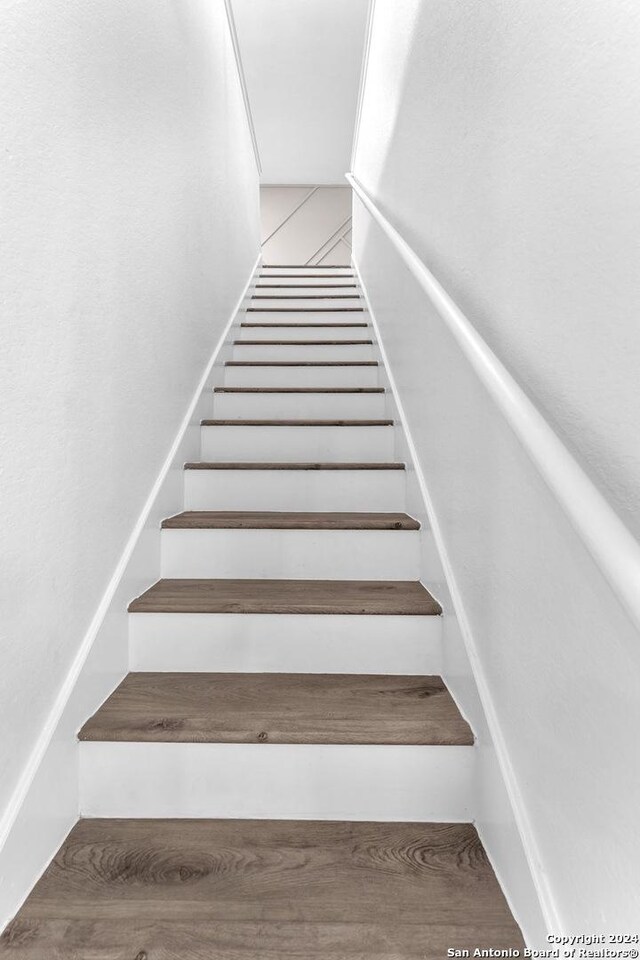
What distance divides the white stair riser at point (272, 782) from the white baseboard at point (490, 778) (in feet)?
0.28

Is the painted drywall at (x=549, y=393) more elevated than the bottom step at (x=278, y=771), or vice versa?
the painted drywall at (x=549, y=393)

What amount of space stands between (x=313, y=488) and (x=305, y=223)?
19.4ft

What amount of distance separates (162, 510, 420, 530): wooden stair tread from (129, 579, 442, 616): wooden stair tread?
0.14 metres

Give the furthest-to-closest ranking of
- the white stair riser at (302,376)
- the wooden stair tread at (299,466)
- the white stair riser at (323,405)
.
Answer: the white stair riser at (302,376) → the white stair riser at (323,405) → the wooden stair tread at (299,466)

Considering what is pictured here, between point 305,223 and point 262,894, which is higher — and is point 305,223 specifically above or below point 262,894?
above

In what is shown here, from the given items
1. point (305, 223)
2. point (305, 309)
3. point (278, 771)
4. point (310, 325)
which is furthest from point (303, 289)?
point (305, 223)

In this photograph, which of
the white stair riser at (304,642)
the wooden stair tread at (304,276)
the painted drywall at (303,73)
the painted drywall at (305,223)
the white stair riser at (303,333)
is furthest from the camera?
the painted drywall at (305,223)

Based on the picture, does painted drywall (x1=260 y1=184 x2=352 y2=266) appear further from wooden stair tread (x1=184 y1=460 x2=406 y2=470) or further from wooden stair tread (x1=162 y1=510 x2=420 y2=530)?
wooden stair tread (x1=162 y1=510 x2=420 y2=530)

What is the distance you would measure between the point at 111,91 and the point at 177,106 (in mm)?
679

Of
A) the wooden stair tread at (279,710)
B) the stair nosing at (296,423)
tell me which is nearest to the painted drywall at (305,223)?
the stair nosing at (296,423)

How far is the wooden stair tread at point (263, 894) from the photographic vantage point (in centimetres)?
86

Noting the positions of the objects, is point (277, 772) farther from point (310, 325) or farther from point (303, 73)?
point (303, 73)

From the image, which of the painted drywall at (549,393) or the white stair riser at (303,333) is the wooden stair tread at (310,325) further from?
the painted drywall at (549,393)

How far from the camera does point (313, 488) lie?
1900 millimetres
